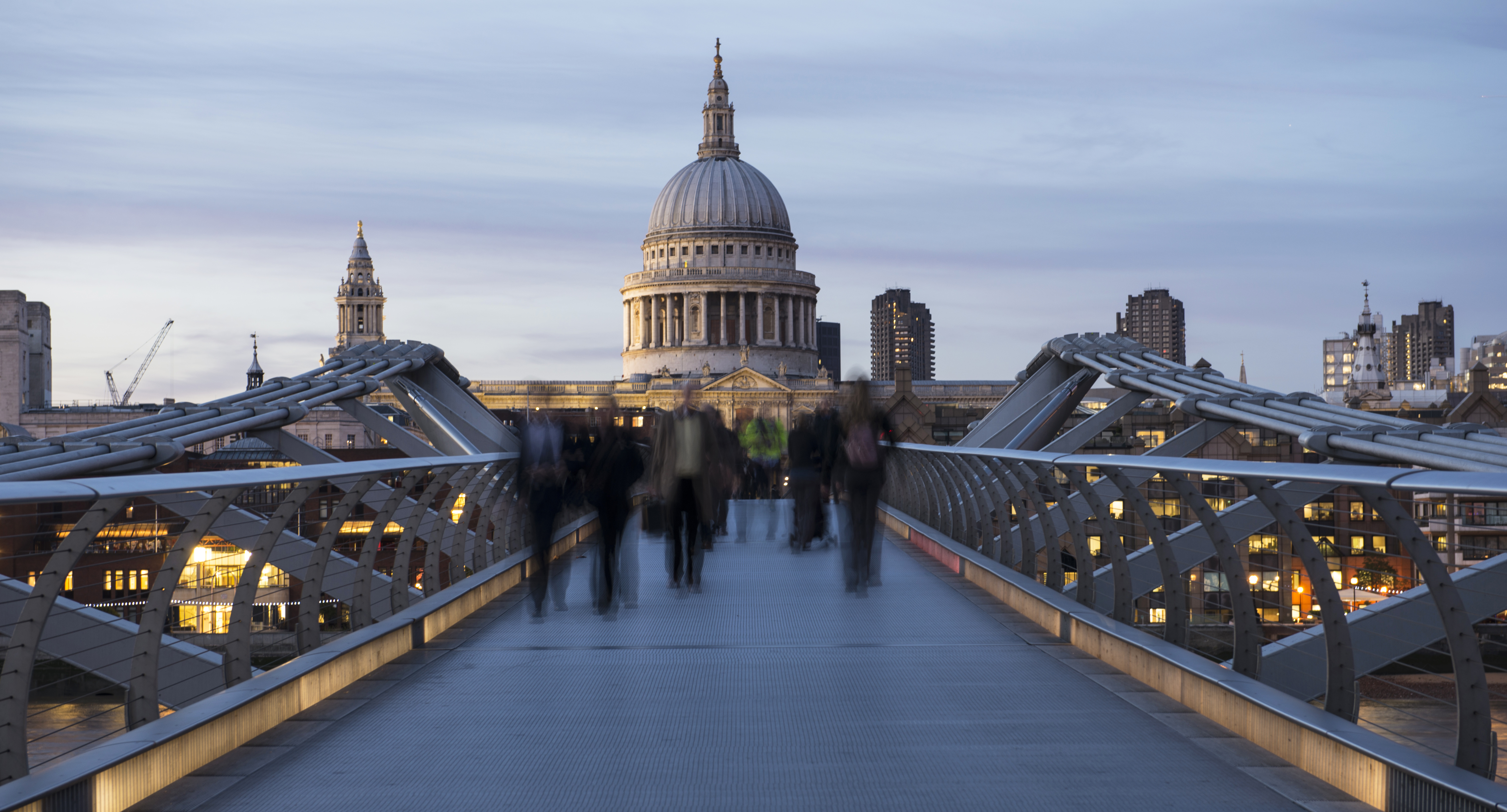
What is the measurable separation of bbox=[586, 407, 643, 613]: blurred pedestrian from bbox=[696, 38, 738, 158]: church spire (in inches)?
5937

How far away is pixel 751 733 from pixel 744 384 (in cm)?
13163

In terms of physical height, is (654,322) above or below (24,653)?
above

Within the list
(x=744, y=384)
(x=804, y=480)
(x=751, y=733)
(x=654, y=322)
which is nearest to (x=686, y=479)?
(x=804, y=480)

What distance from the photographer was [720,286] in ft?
491

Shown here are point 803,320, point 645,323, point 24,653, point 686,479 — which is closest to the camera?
point 24,653

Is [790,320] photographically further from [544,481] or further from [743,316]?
[544,481]

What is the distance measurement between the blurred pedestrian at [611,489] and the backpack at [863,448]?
2098mm

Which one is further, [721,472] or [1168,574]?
[721,472]

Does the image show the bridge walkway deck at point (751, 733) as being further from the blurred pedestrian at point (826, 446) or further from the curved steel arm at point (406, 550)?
the blurred pedestrian at point (826, 446)

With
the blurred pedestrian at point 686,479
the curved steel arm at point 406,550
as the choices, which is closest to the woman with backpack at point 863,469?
the blurred pedestrian at point 686,479

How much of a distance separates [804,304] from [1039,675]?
490 ft

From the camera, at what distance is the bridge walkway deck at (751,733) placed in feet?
19.7

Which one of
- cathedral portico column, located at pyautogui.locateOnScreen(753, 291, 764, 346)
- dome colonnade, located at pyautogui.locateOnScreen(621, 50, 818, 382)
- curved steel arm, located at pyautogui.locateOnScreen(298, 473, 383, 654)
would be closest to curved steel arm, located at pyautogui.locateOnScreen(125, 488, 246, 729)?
curved steel arm, located at pyautogui.locateOnScreen(298, 473, 383, 654)

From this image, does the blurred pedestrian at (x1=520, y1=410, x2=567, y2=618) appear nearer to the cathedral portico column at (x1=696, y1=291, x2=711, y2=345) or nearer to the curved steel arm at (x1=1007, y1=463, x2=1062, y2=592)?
the curved steel arm at (x1=1007, y1=463, x2=1062, y2=592)
